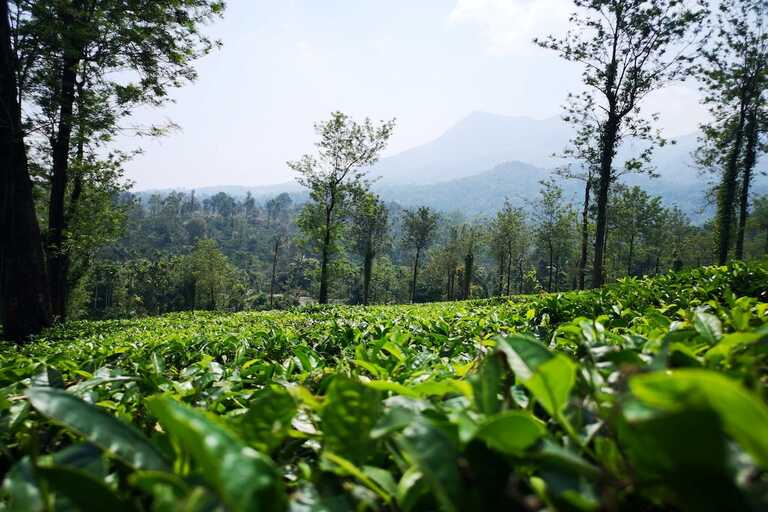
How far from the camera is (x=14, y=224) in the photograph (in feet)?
25.9

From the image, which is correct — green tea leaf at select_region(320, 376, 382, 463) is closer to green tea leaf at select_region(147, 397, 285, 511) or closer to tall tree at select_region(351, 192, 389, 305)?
green tea leaf at select_region(147, 397, 285, 511)

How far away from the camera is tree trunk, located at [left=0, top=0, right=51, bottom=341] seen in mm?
7887

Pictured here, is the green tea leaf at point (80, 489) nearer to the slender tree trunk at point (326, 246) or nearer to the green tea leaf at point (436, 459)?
the green tea leaf at point (436, 459)

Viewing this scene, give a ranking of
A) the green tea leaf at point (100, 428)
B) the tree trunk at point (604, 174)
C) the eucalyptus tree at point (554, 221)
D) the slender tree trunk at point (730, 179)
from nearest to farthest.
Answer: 1. the green tea leaf at point (100, 428)
2. the tree trunk at point (604, 174)
3. the slender tree trunk at point (730, 179)
4. the eucalyptus tree at point (554, 221)

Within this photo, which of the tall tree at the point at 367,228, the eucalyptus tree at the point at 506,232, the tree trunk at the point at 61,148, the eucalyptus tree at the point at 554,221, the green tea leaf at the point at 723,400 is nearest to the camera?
the green tea leaf at the point at 723,400

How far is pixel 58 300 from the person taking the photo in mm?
15711

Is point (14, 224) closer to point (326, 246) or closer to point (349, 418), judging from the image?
point (349, 418)

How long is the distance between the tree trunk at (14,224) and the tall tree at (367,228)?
Answer: 69.0 feet

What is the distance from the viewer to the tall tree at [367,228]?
95.8 ft

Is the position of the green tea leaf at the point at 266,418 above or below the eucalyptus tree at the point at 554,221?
below

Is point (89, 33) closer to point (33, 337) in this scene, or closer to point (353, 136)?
point (33, 337)

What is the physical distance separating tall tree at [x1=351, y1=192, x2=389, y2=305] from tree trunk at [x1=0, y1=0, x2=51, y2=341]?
2104cm

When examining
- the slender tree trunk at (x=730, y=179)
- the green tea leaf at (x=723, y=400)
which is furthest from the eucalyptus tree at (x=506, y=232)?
the green tea leaf at (x=723, y=400)

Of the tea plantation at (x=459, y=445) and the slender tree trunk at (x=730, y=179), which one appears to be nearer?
the tea plantation at (x=459, y=445)
